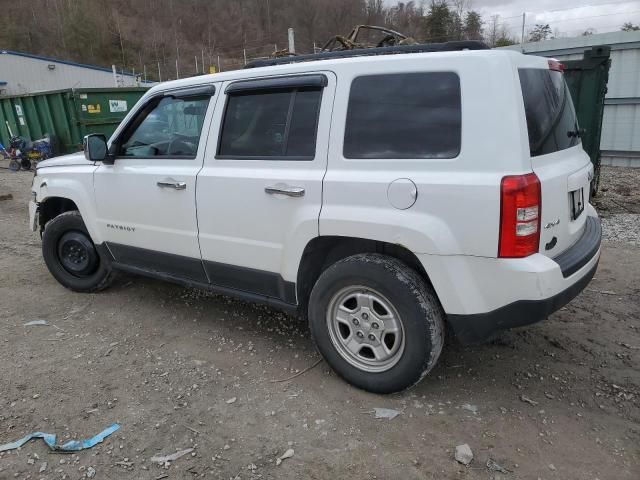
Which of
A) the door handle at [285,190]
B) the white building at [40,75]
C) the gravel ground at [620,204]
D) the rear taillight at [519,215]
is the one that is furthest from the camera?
the white building at [40,75]

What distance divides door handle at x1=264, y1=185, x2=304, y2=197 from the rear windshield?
128 cm

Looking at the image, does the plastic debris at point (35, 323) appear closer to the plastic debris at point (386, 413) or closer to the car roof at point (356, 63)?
the car roof at point (356, 63)

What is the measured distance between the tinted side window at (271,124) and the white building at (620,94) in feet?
30.0

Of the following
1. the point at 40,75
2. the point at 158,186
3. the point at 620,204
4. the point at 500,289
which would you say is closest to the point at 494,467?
the point at 500,289

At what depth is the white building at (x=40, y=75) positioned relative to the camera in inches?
1384

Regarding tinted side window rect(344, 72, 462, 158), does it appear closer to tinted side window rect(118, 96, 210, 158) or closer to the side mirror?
tinted side window rect(118, 96, 210, 158)

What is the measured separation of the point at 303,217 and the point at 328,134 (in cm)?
50

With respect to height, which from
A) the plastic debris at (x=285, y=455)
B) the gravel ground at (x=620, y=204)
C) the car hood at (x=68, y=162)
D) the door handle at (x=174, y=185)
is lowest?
the gravel ground at (x=620, y=204)

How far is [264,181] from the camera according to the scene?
10.4ft

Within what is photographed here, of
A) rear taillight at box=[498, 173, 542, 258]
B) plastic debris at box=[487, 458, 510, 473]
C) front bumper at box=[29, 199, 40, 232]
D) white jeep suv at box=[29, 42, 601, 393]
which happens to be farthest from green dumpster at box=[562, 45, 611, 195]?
front bumper at box=[29, 199, 40, 232]

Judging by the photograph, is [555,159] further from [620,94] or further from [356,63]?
[620,94]

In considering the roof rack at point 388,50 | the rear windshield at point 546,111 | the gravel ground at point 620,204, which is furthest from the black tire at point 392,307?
the gravel ground at point 620,204

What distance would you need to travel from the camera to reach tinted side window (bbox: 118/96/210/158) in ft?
11.9

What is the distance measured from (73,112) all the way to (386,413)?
1324 cm
